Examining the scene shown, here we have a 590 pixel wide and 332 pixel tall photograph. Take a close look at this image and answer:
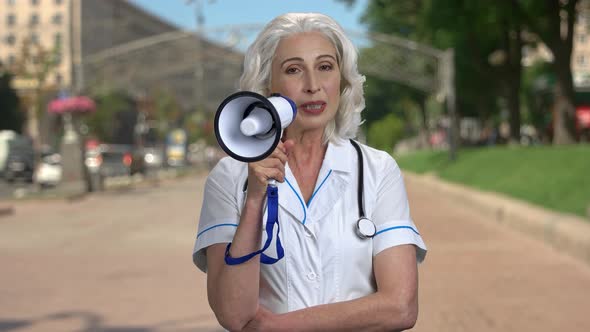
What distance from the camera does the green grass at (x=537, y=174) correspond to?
1445 centimetres

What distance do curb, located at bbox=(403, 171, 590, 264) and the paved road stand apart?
16 centimetres

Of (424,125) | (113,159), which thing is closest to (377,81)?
(424,125)

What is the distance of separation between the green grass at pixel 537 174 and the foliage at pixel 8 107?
166 ft

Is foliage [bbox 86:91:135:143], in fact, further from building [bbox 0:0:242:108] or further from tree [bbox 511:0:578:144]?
tree [bbox 511:0:578:144]

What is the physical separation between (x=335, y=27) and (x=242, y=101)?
51cm

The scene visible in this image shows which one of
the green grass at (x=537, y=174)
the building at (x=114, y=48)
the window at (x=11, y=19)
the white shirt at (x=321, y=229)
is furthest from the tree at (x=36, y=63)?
the window at (x=11, y=19)

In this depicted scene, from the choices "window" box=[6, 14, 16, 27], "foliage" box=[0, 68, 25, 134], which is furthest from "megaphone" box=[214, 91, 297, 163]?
"window" box=[6, 14, 16, 27]

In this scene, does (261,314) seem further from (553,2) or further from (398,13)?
(398,13)

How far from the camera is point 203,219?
2.38 m

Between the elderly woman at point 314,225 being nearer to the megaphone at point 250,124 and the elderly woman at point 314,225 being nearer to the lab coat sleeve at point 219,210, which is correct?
the lab coat sleeve at point 219,210

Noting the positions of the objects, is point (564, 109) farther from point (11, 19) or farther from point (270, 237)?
point (11, 19)

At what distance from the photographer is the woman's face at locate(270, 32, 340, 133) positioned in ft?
7.70

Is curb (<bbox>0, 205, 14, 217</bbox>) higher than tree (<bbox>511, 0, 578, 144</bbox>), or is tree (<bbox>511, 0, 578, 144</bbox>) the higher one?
tree (<bbox>511, 0, 578, 144</bbox>)

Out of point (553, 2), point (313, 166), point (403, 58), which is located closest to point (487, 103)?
point (403, 58)
